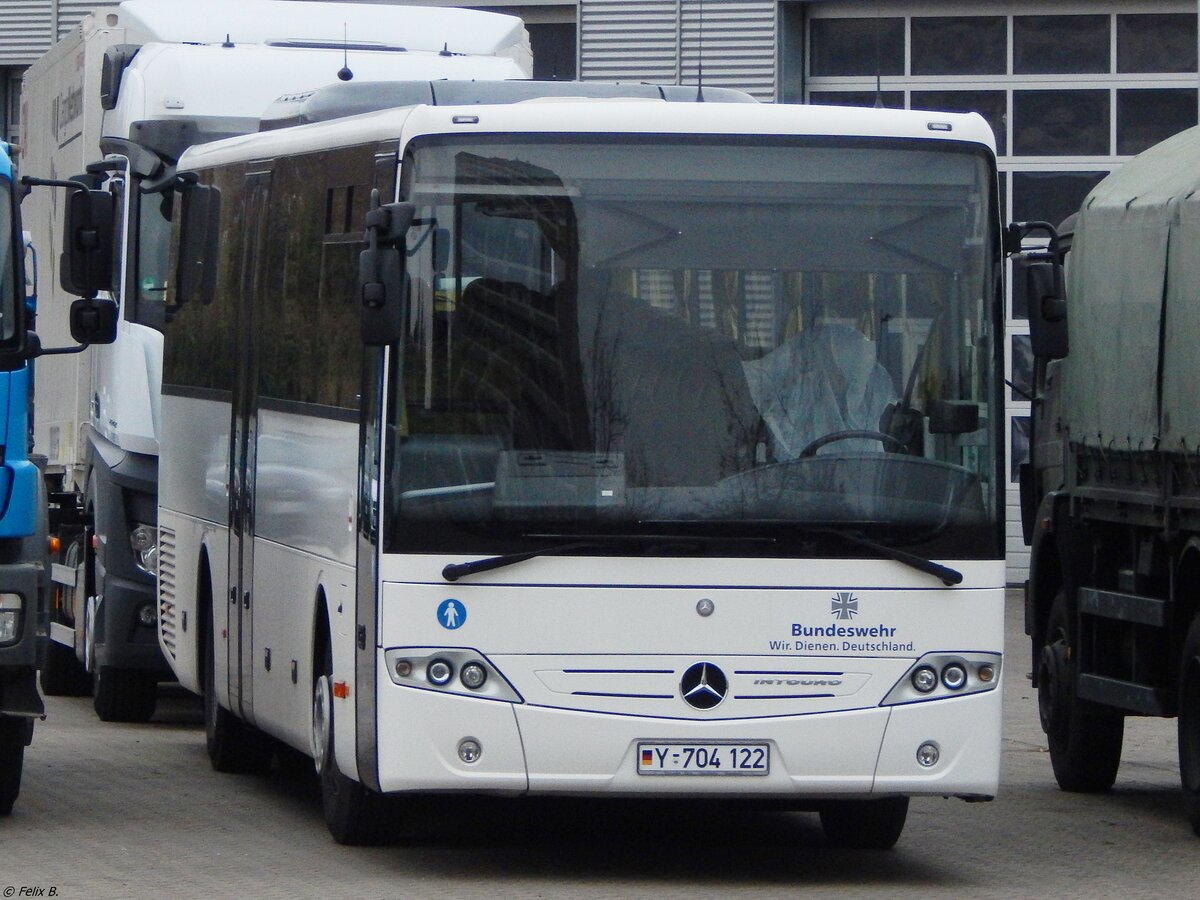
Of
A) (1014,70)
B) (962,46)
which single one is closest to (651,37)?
(962,46)

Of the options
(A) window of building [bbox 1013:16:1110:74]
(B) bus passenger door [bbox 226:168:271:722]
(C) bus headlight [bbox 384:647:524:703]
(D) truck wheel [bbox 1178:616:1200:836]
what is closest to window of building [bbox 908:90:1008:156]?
(A) window of building [bbox 1013:16:1110:74]

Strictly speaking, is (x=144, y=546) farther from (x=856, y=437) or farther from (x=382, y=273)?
(x=856, y=437)

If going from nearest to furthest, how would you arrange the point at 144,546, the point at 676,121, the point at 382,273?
the point at 382,273, the point at 676,121, the point at 144,546

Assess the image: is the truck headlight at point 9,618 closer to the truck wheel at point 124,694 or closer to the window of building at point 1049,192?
the truck wheel at point 124,694

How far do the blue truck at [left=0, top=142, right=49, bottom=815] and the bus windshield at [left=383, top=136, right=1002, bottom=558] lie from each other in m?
1.83

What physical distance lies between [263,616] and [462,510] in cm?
253

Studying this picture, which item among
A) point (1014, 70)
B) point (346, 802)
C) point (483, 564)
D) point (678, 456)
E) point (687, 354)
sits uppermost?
point (1014, 70)

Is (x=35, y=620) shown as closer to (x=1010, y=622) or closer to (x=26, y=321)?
(x=26, y=321)

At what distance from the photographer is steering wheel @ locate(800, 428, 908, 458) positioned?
9.39 m

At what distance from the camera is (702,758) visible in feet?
30.6

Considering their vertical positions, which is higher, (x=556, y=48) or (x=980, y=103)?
(x=556, y=48)

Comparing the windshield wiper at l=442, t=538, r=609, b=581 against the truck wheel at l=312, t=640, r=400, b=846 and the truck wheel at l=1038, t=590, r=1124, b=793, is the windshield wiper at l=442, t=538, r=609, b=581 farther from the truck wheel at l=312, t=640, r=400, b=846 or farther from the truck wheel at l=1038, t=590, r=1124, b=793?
the truck wheel at l=1038, t=590, r=1124, b=793

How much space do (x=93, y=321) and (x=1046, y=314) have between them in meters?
3.72

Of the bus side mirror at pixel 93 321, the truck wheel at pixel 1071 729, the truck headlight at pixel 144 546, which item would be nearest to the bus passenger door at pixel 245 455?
the bus side mirror at pixel 93 321
